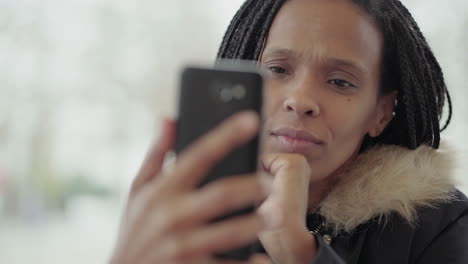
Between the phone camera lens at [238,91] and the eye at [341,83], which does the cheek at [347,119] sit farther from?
the phone camera lens at [238,91]

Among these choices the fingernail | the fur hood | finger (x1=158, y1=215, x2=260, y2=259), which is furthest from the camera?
the fur hood

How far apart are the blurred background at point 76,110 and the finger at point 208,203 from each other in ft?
1.45

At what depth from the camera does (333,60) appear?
0.58 metres

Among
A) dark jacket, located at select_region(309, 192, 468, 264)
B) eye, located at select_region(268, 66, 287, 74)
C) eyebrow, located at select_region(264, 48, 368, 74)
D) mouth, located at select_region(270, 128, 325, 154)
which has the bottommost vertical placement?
dark jacket, located at select_region(309, 192, 468, 264)

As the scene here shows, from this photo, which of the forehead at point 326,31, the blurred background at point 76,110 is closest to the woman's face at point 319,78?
the forehead at point 326,31

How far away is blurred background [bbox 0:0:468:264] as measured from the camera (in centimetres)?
75

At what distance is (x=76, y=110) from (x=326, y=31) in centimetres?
39

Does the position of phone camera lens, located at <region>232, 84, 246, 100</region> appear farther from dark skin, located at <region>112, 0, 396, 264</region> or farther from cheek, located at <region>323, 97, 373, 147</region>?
cheek, located at <region>323, 97, 373, 147</region>

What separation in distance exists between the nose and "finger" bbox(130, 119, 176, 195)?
240mm

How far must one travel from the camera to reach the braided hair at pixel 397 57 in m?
0.64

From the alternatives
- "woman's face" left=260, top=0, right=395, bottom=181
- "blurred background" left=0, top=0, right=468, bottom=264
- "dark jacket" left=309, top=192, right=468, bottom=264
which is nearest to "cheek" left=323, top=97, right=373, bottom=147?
"woman's face" left=260, top=0, right=395, bottom=181

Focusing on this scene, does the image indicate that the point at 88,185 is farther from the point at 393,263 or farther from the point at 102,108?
the point at 393,263

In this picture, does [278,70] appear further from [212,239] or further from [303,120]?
[212,239]

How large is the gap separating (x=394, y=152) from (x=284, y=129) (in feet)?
0.58
